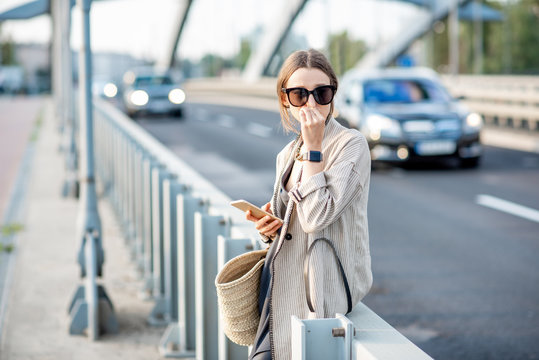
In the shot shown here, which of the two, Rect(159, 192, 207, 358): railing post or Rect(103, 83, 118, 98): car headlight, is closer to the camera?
Rect(159, 192, 207, 358): railing post

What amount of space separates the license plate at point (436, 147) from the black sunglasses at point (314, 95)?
10.9 m

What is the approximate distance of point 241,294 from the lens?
8.48 ft

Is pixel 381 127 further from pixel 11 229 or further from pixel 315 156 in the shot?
pixel 315 156

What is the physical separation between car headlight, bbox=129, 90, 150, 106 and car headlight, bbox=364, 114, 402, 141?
1509 cm

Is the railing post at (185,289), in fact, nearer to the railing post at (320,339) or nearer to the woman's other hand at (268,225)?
the woman's other hand at (268,225)

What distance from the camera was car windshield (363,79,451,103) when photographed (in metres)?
14.2

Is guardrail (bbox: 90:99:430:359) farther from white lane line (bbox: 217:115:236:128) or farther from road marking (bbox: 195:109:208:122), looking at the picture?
road marking (bbox: 195:109:208:122)

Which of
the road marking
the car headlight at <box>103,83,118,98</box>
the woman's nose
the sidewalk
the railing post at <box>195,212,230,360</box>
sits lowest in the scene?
the sidewalk

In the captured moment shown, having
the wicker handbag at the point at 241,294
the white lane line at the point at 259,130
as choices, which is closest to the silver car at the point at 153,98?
the white lane line at the point at 259,130

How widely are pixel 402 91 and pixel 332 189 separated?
1235 cm

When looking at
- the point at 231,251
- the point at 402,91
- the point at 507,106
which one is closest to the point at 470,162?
the point at 402,91

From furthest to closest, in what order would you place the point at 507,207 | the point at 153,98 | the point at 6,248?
1. the point at 153,98
2. the point at 507,207
3. the point at 6,248

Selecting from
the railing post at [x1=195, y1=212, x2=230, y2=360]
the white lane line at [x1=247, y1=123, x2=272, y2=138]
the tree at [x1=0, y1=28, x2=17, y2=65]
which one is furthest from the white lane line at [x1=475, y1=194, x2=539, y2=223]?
the tree at [x1=0, y1=28, x2=17, y2=65]

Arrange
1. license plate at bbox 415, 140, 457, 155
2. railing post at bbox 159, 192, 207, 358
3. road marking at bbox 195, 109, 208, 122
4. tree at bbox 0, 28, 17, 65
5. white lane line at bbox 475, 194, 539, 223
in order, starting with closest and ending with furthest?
railing post at bbox 159, 192, 207, 358
white lane line at bbox 475, 194, 539, 223
license plate at bbox 415, 140, 457, 155
road marking at bbox 195, 109, 208, 122
tree at bbox 0, 28, 17, 65
